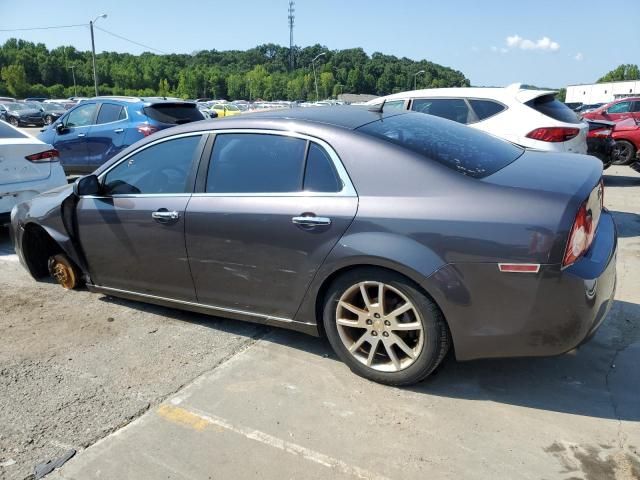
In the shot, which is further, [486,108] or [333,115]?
[486,108]

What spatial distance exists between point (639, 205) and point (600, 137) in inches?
79.8

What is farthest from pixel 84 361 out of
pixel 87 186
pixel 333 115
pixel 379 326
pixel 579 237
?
pixel 579 237

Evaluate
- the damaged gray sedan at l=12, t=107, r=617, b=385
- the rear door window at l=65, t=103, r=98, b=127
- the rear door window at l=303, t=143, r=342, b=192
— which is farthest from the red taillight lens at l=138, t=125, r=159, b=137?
the rear door window at l=303, t=143, r=342, b=192

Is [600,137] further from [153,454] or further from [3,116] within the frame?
[3,116]

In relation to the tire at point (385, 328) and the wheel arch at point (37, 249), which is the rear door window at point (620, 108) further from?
the wheel arch at point (37, 249)

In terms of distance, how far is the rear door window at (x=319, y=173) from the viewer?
10.0 feet

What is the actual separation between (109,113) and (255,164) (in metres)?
6.65

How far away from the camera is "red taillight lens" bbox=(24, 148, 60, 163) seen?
20.8ft

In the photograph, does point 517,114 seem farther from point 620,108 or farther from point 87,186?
point 620,108

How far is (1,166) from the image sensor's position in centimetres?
600

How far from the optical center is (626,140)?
11539 mm

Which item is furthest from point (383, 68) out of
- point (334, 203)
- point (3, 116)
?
point (334, 203)

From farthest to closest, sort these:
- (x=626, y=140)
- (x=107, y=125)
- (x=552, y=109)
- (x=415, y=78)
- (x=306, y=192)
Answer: (x=415, y=78), (x=626, y=140), (x=107, y=125), (x=552, y=109), (x=306, y=192)

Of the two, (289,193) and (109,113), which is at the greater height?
(109,113)
